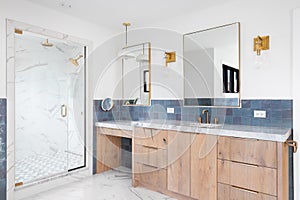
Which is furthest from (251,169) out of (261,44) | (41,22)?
(41,22)

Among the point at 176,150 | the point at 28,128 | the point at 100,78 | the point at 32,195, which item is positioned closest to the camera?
the point at 176,150

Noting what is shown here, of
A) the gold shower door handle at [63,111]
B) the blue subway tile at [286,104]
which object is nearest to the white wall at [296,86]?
the blue subway tile at [286,104]

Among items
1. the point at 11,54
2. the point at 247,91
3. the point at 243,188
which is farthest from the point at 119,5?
the point at 243,188

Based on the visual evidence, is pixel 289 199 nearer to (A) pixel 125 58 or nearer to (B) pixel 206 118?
(B) pixel 206 118

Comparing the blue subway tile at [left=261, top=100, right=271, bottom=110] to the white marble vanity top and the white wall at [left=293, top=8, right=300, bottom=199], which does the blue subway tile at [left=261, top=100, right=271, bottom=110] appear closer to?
the white wall at [left=293, top=8, right=300, bottom=199]

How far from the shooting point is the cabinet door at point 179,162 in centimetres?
245

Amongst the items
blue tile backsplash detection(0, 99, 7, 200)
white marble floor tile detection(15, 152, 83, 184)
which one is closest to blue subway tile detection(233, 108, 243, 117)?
white marble floor tile detection(15, 152, 83, 184)

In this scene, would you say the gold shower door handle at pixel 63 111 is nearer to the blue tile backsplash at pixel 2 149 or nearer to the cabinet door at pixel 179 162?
the blue tile backsplash at pixel 2 149

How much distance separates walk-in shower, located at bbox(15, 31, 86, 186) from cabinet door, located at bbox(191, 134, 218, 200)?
1843mm

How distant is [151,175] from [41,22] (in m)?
2.36

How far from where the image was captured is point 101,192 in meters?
2.79

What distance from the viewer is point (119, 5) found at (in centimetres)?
280

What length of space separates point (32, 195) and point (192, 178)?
76.5 inches

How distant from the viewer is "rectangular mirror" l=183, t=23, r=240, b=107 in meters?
2.64
